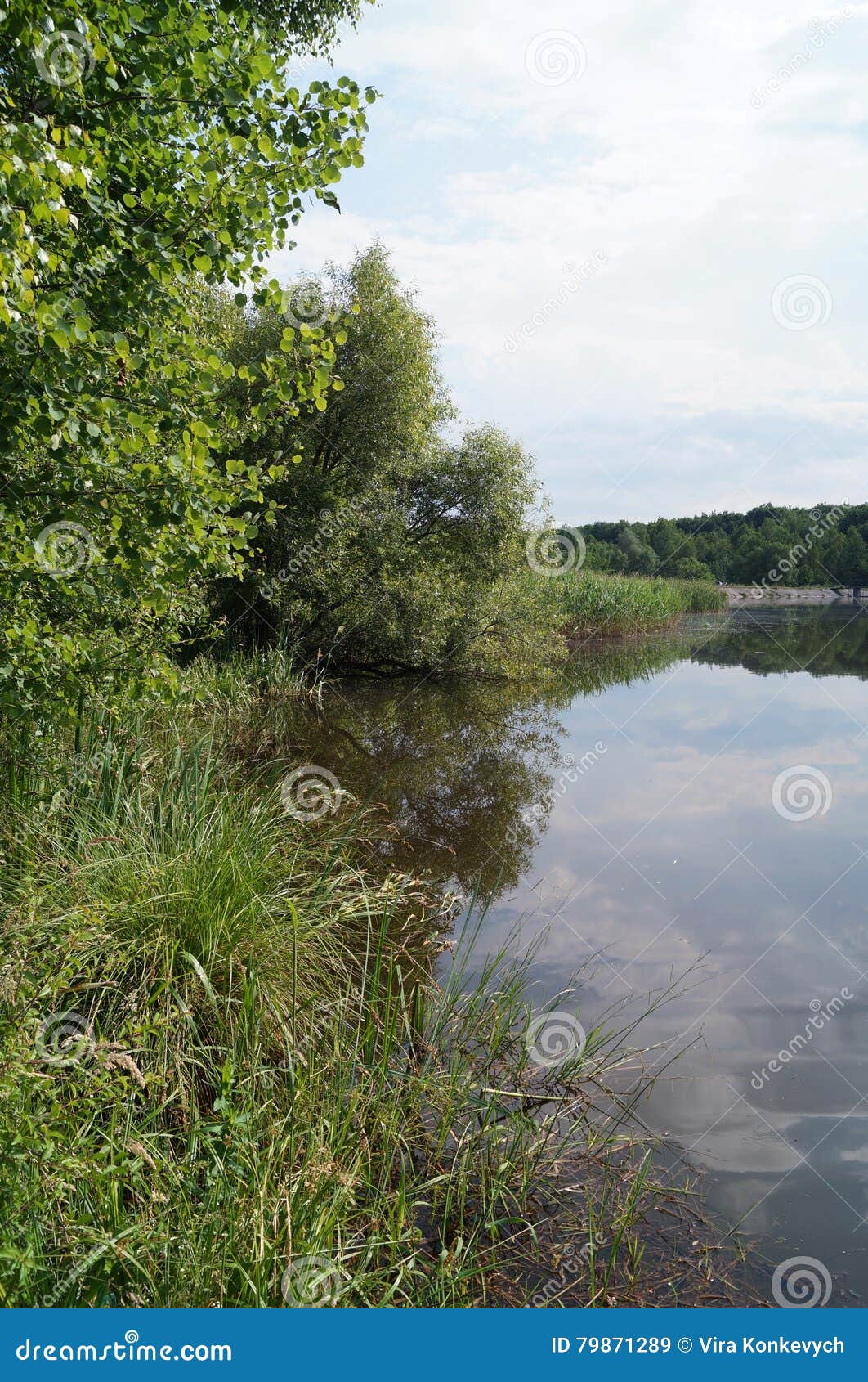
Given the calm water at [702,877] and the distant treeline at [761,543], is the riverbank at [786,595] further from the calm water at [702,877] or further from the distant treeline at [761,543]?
the calm water at [702,877]

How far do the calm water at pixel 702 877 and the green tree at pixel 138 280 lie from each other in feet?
7.91

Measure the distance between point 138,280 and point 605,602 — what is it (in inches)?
1072

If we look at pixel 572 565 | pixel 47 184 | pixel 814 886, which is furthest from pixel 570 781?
pixel 572 565

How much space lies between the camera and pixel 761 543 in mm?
62656

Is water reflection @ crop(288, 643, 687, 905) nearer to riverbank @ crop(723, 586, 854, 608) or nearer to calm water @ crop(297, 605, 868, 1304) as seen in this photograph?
calm water @ crop(297, 605, 868, 1304)

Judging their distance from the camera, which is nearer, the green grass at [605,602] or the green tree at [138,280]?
the green tree at [138,280]

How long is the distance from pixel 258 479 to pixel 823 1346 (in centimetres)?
386

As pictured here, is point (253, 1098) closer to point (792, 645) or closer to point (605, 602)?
point (605, 602)

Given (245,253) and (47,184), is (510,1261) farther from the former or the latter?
(245,253)

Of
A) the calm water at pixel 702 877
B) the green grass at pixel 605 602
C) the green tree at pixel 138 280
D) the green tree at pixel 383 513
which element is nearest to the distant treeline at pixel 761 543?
the green grass at pixel 605 602

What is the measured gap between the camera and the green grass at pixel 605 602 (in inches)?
1058

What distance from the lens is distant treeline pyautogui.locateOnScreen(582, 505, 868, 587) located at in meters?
61.2

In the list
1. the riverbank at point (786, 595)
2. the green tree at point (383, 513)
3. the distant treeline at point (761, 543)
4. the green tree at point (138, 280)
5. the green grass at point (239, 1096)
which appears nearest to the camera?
the green grass at point (239, 1096)

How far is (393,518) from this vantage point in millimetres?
18094
